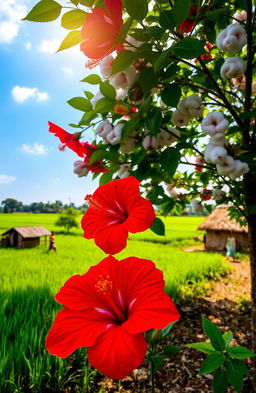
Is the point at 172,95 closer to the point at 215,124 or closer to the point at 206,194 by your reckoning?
the point at 215,124

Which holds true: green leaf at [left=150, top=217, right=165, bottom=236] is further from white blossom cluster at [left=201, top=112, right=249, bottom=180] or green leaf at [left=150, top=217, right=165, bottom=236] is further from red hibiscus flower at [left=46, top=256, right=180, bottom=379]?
red hibiscus flower at [left=46, top=256, right=180, bottom=379]

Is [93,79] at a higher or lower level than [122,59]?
higher

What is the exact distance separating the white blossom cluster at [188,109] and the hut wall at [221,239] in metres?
14.0

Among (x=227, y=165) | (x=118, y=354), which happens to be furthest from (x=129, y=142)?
(x=118, y=354)

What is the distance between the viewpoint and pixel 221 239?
1452 centimetres

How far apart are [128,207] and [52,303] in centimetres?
350

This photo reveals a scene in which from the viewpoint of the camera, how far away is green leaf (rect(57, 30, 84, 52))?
2.46 ft

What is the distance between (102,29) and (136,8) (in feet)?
0.48

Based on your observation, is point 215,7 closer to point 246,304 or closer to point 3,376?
point 3,376

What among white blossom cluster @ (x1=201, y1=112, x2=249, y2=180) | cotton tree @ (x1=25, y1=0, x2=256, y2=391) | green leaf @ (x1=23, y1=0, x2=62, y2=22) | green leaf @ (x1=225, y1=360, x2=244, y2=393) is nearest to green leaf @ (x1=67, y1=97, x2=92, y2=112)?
cotton tree @ (x1=25, y1=0, x2=256, y2=391)

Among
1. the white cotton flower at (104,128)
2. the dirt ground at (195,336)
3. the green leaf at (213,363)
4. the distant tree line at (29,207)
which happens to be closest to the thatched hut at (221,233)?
the dirt ground at (195,336)

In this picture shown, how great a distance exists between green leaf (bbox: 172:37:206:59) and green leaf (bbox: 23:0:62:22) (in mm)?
355

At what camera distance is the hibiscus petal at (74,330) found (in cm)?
36

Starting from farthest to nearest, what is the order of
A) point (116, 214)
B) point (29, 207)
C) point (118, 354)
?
point (29, 207)
point (116, 214)
point (118, 354)
